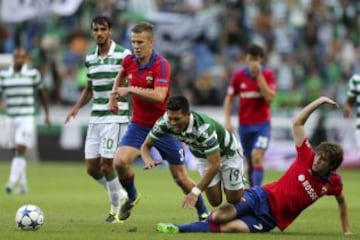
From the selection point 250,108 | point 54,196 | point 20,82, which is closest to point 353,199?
point 250,108

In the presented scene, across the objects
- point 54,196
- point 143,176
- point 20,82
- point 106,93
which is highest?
point 106,93

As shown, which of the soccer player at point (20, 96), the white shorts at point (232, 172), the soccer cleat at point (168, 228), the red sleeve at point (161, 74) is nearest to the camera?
the soccer cleat at point (168, 228)

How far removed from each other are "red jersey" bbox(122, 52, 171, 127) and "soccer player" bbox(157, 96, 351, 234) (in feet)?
6.29

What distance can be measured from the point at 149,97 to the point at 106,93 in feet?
4.49

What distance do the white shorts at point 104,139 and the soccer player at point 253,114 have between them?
13.9 feet

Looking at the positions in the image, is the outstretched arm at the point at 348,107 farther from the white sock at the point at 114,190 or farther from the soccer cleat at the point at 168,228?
the soccer cleat at the point at 168,228

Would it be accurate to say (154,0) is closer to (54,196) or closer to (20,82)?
(20,82)

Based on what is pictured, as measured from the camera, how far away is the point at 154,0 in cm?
3175

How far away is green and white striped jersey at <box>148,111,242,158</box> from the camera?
11.6 m

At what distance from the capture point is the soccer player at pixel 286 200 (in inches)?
468

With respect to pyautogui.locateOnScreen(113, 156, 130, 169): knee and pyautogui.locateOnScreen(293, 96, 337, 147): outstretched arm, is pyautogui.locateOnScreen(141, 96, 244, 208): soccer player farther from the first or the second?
pyautogui.locateOnScreen(113, 156, 130, 169): knee

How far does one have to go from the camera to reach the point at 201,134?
11.6m

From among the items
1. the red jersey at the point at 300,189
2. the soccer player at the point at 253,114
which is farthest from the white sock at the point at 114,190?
the soccer player at the point at 253,114

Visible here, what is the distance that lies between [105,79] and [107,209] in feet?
8.54
